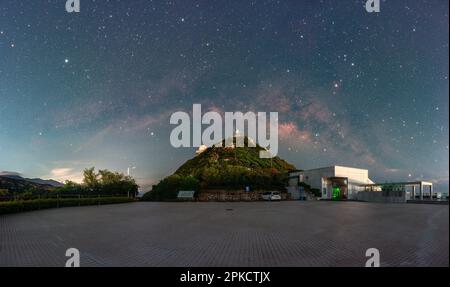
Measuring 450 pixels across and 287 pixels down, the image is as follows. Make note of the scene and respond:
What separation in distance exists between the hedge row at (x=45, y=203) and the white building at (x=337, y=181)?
3019 cm

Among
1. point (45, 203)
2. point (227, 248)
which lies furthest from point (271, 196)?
point (227, 248)

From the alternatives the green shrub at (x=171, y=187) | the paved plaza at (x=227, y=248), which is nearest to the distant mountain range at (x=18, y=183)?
the green shrub at (x=171, y=187)

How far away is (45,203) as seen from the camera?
831 inches

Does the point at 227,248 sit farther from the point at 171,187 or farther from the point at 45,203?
the point at 171,187

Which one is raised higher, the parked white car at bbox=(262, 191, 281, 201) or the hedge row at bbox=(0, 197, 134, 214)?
the hedge row at bbox=(0, 197, 134, 214)

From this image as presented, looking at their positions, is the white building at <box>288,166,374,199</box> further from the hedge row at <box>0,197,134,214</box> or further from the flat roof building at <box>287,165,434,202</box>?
the hedge row at <box>0,197,134,214</box>

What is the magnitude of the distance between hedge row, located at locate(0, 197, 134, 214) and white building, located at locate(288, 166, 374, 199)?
3019cm

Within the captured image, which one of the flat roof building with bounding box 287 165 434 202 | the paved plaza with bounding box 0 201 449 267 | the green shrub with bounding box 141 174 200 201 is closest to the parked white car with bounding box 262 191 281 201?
the flat roof building with bounding box 287 165 434 202

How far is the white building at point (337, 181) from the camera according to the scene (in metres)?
43.2

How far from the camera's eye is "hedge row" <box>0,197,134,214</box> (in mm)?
16953

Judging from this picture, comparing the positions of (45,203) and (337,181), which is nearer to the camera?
(45,203)

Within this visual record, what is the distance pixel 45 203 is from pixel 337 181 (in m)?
40.3

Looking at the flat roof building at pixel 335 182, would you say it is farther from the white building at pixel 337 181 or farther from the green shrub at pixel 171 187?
the green shrub at pixel 171 187
